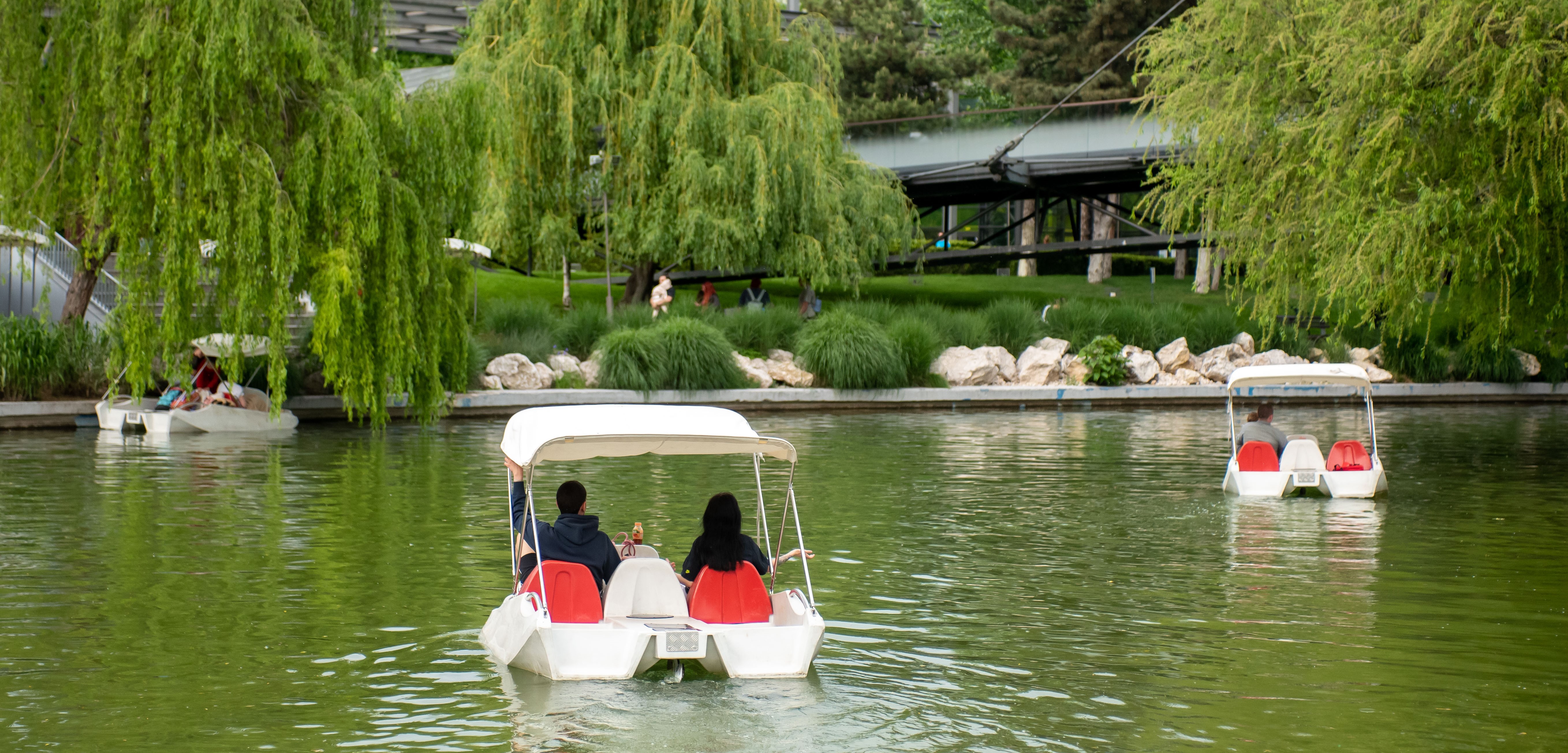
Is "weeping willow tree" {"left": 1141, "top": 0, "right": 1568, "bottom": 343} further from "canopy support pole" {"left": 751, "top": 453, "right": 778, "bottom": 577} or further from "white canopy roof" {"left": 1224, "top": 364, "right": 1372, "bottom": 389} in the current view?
"canopy support pole" {"left": 751, "top": 453, "right": 778, "bottom": 577}

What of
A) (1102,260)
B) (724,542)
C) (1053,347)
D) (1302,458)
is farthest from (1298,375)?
(1102,260)

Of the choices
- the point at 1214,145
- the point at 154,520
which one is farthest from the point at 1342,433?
the point at 154,520

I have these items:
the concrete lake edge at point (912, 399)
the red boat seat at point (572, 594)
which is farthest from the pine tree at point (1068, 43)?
the red boat seat at point (572, 594)

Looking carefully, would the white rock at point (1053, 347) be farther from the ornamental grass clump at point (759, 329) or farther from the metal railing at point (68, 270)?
the metal railing at point (68, 270)

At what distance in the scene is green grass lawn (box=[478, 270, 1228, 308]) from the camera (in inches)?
1786

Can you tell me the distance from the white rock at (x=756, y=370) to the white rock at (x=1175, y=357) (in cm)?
897

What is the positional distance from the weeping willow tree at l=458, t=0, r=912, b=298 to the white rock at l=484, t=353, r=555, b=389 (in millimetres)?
5262

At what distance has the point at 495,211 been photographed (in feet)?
113

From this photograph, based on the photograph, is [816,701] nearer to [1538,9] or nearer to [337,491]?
[337,491]

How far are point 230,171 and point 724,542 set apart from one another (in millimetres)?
14123

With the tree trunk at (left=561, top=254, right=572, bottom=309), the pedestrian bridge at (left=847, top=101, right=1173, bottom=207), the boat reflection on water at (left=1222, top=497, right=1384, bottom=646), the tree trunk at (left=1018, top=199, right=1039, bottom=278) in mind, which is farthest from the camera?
the tree trunk at (left=1018, top=199, right=1039, bottom=278)

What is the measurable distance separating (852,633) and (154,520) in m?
8.18

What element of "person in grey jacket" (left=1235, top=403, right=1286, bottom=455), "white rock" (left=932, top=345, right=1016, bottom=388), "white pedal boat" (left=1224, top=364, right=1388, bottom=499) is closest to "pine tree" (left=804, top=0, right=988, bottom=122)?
"white rock" (left=932, top=345, right=1016, bottom=388)

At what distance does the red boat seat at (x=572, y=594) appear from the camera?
30.5 ft
